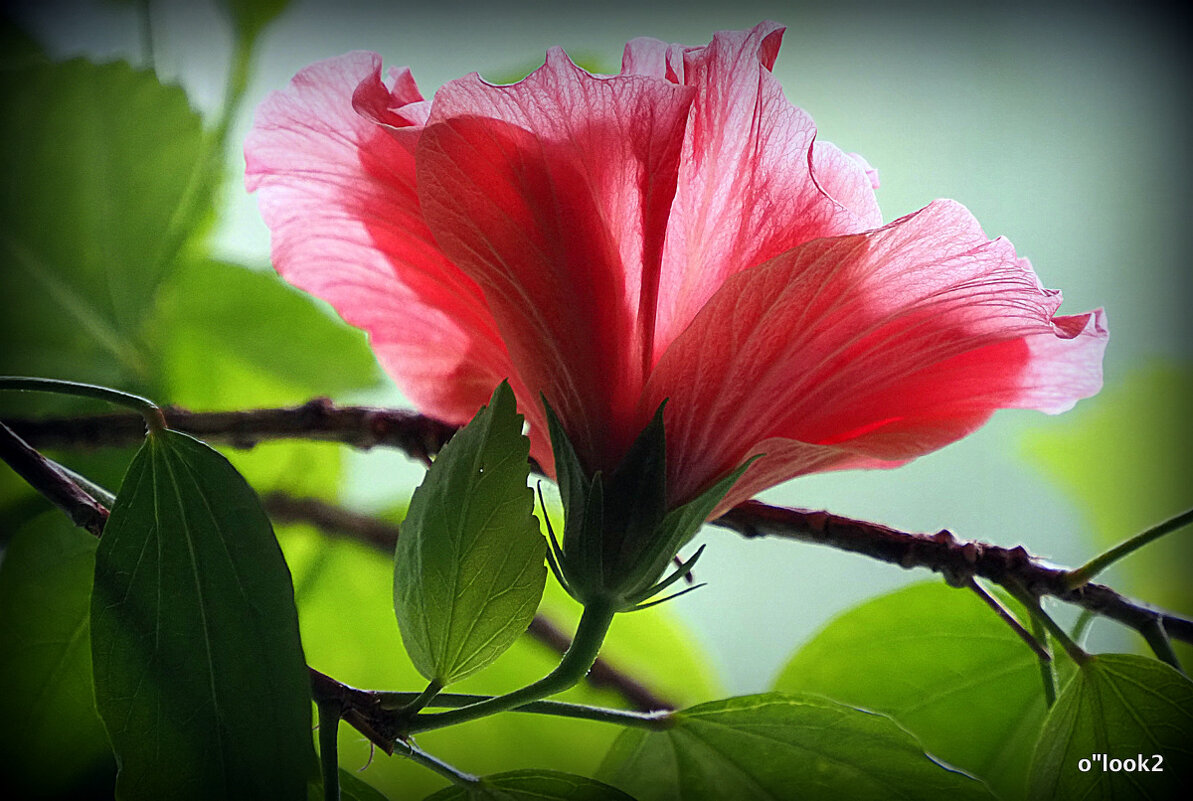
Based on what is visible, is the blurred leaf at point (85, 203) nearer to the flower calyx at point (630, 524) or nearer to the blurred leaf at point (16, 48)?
the blurred leaf at point (16, 48)

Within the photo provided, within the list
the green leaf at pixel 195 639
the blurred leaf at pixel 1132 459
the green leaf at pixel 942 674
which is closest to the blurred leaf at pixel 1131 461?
the blurred leaf at pixel 1132 459

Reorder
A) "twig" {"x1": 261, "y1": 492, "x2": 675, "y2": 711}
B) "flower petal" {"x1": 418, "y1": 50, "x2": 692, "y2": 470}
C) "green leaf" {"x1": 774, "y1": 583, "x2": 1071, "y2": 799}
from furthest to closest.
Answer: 1. "twig" {"x1": 261, "y1": 492, "x2": 675, "y2": 711}
2. "green leaf" {"x1": 774, "y1": 583, "x2": 1071, "y2": 799}
3. "flower petal" {"x1": 418, "y1": 50, "x2": 692, "y2": 470}

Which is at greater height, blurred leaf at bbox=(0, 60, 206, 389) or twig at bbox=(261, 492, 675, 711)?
blurred leaf at bbox=(0, 60, 206, 389)

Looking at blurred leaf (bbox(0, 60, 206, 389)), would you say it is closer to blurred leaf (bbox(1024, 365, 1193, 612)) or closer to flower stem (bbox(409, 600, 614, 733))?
flower stem (bbox(409, 600, 614, 733))

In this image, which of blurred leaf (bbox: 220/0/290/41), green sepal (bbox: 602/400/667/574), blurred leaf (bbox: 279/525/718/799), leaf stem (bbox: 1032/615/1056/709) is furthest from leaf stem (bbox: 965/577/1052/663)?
blurred leaf (bbox: 220/0/290/41)

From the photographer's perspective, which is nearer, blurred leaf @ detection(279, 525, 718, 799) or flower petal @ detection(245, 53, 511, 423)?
flower petal @ detection(245, 53, 511, 423)

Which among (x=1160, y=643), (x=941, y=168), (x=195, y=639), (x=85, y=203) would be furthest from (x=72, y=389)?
(x=941, y=168)

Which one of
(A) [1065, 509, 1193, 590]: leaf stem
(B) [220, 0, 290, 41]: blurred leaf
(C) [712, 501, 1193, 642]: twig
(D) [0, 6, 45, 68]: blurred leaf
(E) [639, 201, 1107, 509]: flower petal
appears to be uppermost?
(B) [220, 0, 290, 41]: blurred leaf

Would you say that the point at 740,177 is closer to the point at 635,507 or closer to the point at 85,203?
the point at 635,507
